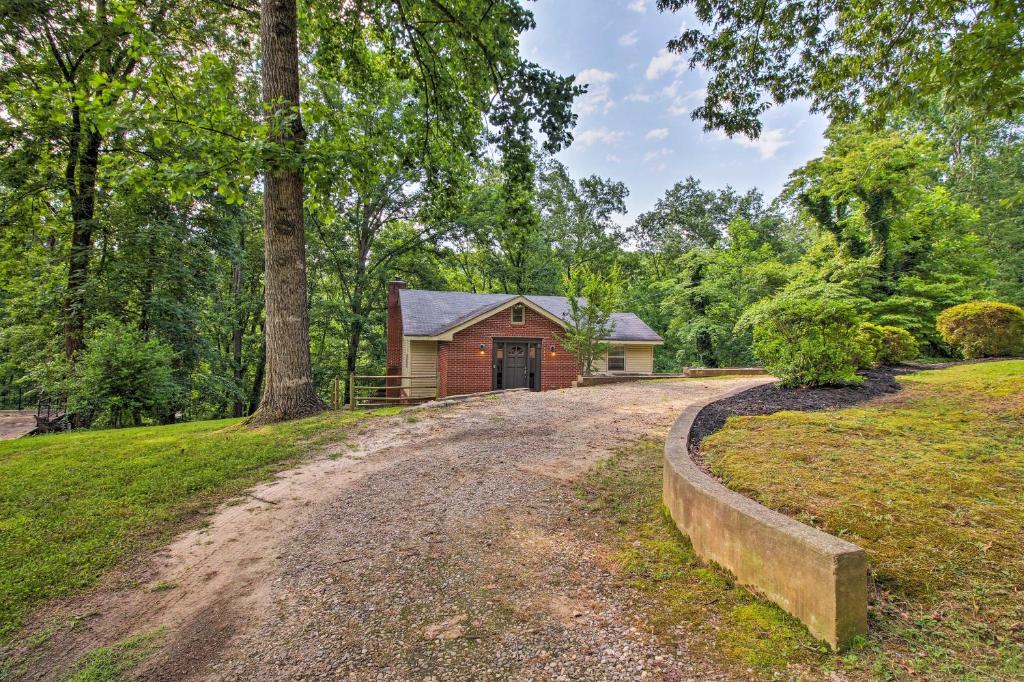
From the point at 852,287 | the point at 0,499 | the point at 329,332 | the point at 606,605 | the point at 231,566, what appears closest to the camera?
the point at 606,605

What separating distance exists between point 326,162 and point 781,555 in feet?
25.5

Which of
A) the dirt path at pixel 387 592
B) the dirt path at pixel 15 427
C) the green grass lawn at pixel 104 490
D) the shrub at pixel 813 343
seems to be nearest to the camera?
the dirt path at pixel 387 592

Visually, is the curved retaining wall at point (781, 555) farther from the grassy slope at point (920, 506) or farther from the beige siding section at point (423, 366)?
the beige siding section at point (423, 366)

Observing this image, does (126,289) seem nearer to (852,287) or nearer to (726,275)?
(852,287)

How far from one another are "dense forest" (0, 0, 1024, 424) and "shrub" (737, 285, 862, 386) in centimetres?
260

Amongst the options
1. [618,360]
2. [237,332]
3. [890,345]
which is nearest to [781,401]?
[890,345]

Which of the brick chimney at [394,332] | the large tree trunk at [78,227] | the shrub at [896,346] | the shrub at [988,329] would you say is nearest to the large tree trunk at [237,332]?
the brick chimney at [394,332]

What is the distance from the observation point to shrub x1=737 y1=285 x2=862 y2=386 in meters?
6.59

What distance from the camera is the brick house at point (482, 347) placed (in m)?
15.8

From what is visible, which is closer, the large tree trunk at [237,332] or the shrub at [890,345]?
the shrub at [890,345]

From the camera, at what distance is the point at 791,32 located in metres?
5.80

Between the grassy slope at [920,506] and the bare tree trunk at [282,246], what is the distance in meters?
7.03

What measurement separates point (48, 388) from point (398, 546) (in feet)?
35.9

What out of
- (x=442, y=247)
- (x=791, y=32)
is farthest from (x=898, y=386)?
(x=442, y=247)
